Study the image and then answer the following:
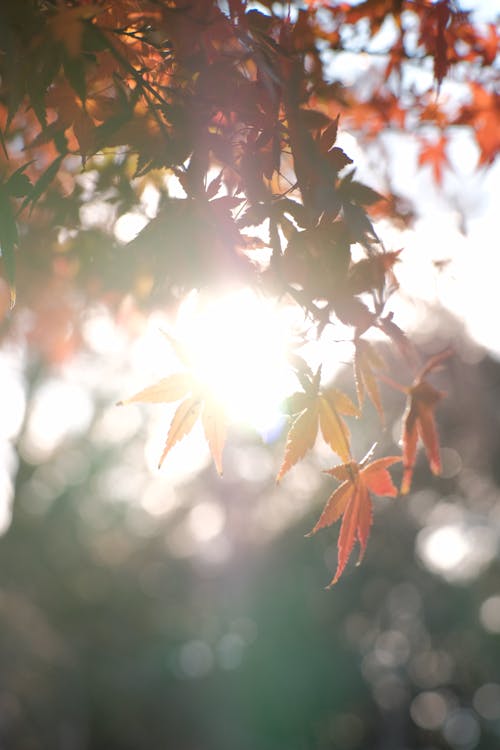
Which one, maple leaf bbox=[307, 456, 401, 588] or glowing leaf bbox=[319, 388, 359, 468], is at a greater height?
glowing leaf bbox=[319, 388, 359, 468]

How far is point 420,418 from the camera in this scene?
1509 millimetres

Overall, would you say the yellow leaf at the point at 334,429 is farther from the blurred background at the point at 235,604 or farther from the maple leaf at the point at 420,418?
the blurred background at the point at 235,604

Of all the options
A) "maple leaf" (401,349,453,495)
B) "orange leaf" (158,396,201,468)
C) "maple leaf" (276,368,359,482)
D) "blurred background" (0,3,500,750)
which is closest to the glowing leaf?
"maple leaf" (276,368,359,482)

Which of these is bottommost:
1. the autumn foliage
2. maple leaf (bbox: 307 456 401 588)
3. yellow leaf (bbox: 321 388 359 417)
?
maple leaf (bbox: 307 456 401 588)

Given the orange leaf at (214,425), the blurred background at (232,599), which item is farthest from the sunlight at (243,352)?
the blurred background at (232,599)

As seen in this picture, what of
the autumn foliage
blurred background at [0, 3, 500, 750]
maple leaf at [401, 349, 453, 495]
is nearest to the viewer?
the autumn foliage

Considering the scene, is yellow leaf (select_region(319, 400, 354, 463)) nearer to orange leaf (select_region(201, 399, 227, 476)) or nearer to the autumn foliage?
the autumn foliage

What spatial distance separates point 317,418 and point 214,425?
22 centimetres

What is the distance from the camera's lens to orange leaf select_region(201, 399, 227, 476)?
4.88ft

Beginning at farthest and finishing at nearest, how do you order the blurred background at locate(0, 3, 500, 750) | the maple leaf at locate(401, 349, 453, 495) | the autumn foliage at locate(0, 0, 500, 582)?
1. the blurred background at locate(0, 3, 500, 750)
2. the maple leaf at locate(401, 349, 453, 495)
3. the autumn foliage at locate(0, 0, 500, 582)

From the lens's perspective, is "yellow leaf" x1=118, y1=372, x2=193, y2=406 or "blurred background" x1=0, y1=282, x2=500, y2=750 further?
"blurred background" x1=0, y1=282, x2=500, y2=750

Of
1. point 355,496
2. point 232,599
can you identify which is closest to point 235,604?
point 232,599

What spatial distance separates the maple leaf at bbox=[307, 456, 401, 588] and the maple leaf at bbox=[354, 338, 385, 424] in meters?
0.12

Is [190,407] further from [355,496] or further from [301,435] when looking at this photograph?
[355,496]
